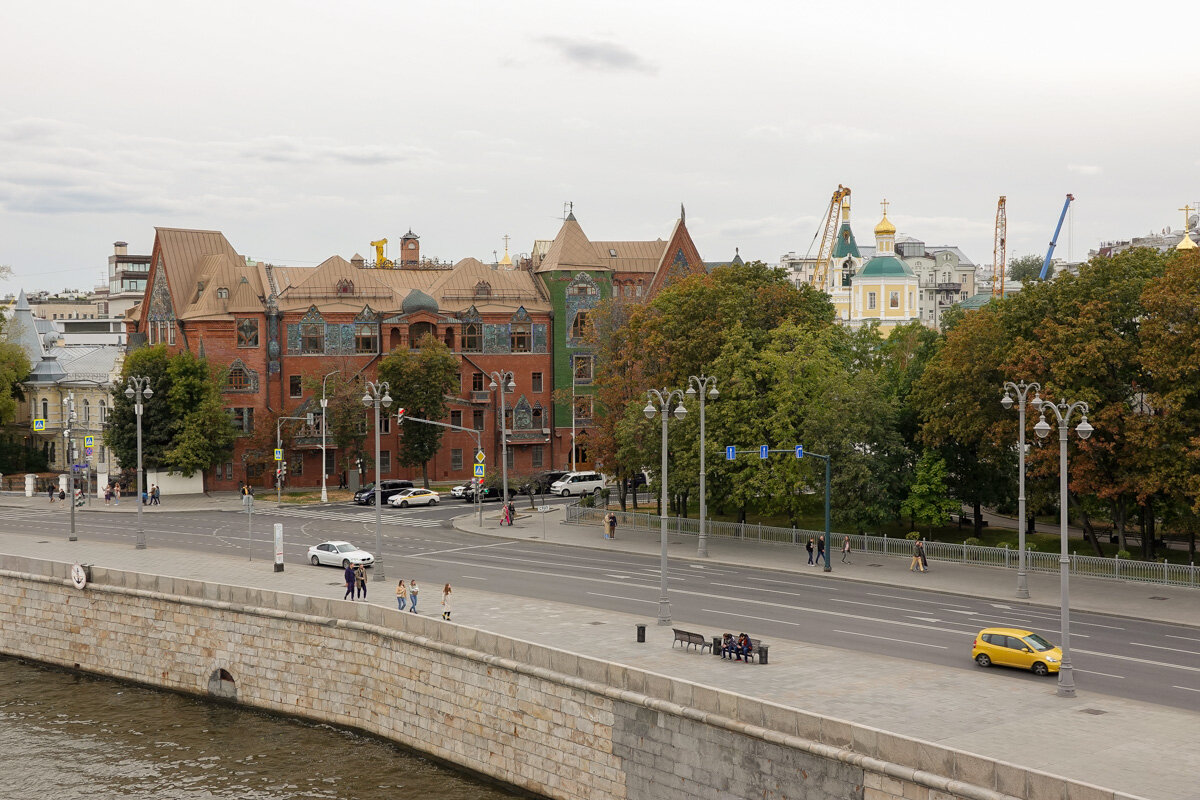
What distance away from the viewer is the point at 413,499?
78250 mm

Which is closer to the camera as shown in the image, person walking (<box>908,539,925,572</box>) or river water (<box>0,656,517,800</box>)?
river water (<box>0,656,517,800</box>)

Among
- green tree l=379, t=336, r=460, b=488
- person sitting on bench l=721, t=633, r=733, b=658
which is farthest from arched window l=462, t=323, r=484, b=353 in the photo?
person sitting on bench l=721, t=633, r=733, b=658

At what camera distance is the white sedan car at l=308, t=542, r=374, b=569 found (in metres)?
50.6

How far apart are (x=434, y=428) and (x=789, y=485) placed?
120 ft

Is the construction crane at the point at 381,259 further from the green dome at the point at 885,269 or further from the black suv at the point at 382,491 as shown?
the green dome at the point at 885,269

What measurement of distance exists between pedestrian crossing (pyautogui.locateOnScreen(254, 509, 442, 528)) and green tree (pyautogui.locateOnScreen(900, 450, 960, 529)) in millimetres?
26280

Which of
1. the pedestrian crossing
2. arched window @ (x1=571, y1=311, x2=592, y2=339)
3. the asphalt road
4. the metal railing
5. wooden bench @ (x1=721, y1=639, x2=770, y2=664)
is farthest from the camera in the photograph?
arched window @ (x1=571, y1=311, x2=592, y2=339)

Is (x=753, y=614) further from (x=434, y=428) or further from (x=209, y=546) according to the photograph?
(x=434, y=428)

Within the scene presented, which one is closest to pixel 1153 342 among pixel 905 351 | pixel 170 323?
pixel 905 351

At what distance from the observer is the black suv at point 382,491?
258 ft

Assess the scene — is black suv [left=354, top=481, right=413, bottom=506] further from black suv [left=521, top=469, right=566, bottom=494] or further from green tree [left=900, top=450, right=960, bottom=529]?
green tree [left=900, top=450, right=960, bottom=529]

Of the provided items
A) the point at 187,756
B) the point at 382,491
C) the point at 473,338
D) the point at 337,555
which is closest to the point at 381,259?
the point at 473,338

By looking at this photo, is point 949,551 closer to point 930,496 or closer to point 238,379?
point 930,496

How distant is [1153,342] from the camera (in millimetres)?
47125
